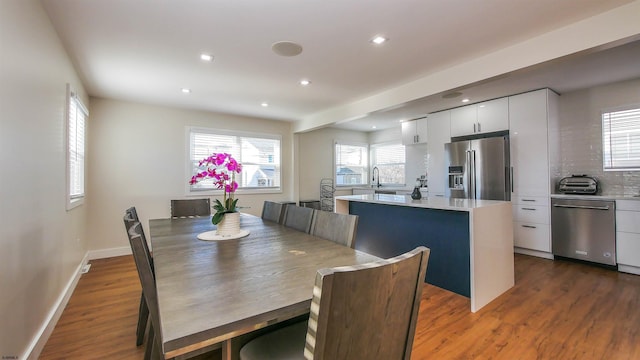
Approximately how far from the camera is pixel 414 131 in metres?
Answer: 5.43

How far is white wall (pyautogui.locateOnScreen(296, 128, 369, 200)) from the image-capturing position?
19.3 feet

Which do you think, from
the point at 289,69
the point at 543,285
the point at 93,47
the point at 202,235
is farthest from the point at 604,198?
the point at 93,47

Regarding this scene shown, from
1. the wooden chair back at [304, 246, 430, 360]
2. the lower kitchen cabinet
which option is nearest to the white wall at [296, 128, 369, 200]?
the lower kitchen cabinet

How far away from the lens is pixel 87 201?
3.78 meters

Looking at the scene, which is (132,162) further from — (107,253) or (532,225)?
(532,225)

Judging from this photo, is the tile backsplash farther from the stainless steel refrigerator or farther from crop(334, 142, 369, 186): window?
crop(334, 142, 369, 186): window

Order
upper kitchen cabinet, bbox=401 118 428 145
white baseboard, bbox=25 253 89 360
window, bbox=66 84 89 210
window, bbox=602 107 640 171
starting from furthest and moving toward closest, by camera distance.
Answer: upper kitchen cabinet, bbox=401 118 428 145 < window, bbox=602 107 640 171 < window, bbox=66 84 89 210 < white baseboard, bbox=25 253 89 360

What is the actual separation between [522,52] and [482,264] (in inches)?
73.7

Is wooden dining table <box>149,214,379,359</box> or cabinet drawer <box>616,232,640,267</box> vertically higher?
wooden dining table <box>149,214,379,359</box>

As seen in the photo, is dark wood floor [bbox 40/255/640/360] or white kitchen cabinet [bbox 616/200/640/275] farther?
white kitchen cabinet [bbox 616/200/640/275]

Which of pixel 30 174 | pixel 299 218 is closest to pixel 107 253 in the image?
pixel 30 174

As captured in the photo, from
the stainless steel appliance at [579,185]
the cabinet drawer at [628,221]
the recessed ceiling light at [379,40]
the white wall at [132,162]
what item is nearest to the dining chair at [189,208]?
the white wall at [132,162]

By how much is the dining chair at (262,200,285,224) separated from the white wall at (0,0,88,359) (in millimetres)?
1596

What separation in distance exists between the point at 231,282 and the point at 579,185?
15.1 feet
